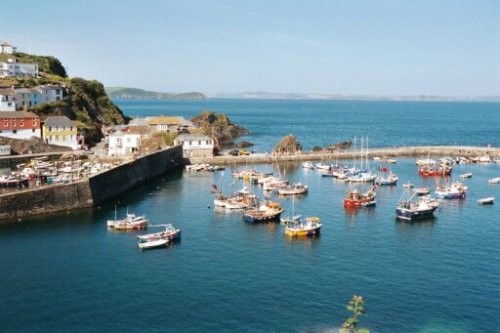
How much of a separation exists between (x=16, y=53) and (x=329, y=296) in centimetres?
13670

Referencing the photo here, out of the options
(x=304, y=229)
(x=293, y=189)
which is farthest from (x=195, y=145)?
(x=304, y=229)

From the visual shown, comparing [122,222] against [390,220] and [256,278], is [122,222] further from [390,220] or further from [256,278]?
[390,220]

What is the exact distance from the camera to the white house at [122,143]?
95562 mm

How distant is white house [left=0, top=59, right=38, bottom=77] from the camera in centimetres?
12550

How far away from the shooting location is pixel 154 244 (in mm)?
49938

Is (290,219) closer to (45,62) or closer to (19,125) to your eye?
(19,125)

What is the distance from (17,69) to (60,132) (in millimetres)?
45866

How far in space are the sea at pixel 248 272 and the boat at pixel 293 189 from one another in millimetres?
5812

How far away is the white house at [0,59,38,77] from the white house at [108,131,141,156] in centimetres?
4672

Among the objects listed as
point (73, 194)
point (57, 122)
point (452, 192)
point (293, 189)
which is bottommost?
point (293, 189)

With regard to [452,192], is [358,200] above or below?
below

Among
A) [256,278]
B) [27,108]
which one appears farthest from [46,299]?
[27,108]

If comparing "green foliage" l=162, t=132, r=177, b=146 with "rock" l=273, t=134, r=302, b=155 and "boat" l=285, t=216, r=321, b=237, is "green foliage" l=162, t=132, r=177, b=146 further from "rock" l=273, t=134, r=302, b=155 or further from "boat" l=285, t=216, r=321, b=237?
"boat" l=285, t=216, r=321, b=237

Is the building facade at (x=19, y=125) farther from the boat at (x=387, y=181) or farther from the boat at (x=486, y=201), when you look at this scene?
the boat at (x=486, y=201)
